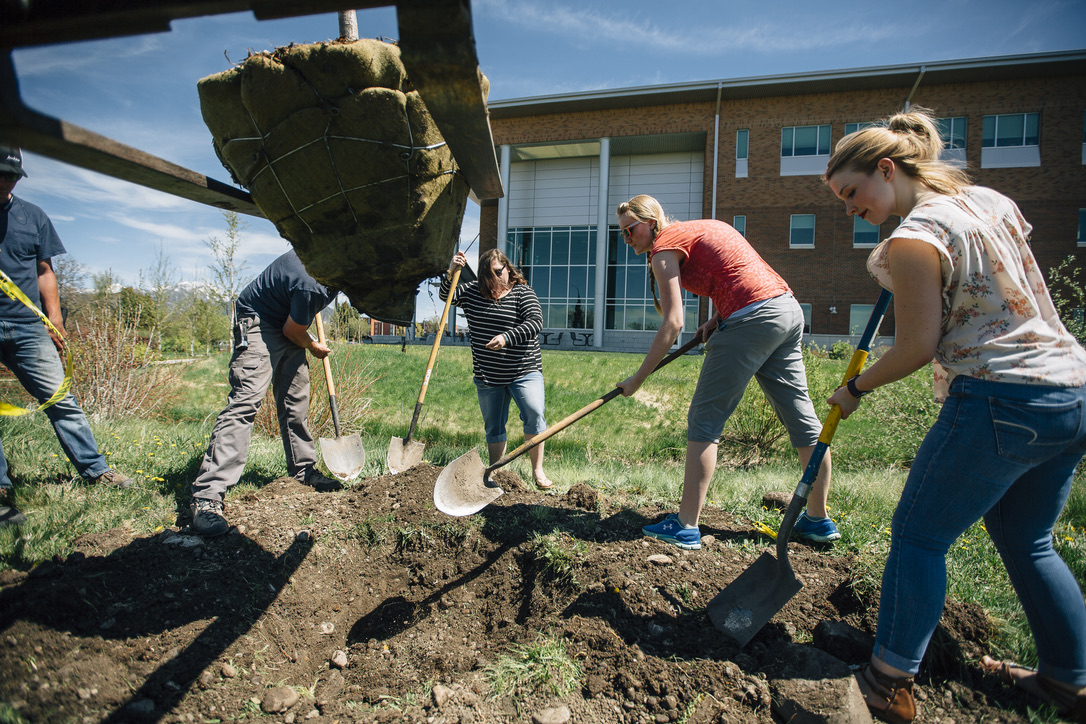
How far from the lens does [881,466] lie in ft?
17.2

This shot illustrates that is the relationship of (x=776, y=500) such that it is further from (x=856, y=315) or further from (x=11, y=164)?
(x=856, y=315)

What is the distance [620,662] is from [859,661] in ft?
2.76

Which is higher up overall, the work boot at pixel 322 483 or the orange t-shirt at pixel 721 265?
the orange t-shirt at pixel 721 265

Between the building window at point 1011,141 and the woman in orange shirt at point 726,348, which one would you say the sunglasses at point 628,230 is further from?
the building window at point 1011,141

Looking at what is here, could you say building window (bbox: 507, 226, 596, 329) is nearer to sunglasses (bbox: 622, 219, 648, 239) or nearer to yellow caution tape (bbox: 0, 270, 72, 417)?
sunglasses (bbox: 622, 219, 648, 239)

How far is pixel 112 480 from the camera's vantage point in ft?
11.6

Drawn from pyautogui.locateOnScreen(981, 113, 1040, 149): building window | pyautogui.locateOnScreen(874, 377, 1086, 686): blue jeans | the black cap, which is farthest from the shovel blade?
pyautogui.locateOnScreen(981, 113, 1040, 149): building window

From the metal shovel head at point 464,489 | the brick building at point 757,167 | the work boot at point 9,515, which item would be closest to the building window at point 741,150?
the brick building at point 757,167

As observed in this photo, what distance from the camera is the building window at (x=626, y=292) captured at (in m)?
24.5

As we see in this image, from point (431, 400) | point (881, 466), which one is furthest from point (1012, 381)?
point (431, 400)

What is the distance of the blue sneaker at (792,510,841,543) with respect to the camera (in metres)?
2.77

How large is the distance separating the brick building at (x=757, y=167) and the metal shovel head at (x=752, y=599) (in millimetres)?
22036

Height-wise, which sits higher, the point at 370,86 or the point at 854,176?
the point at 370,86

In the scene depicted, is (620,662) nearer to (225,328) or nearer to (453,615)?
(453,615)
